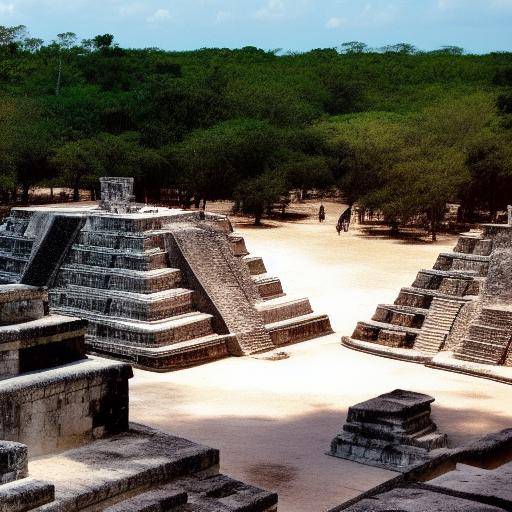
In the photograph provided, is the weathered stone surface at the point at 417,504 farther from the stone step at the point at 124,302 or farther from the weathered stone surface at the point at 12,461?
the stone step at the point at 124,302

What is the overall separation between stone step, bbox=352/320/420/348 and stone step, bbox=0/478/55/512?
1387 centimetres

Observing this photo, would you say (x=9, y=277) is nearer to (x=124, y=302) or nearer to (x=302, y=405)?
(x=124, y=302)

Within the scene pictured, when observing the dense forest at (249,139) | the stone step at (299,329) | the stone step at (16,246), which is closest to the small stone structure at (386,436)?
the stone step at (299,329)

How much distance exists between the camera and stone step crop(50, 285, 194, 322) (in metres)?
21.8

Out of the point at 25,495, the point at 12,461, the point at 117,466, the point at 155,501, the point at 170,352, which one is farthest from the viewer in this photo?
the point at 170,352

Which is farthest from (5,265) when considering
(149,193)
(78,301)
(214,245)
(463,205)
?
(463,205)

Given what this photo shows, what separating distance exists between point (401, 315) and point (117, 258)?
6.80 m

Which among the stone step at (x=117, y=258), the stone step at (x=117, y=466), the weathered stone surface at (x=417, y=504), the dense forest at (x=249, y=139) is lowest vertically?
the stone step at (x=117, y=466)

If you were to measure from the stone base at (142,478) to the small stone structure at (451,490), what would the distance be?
288cm

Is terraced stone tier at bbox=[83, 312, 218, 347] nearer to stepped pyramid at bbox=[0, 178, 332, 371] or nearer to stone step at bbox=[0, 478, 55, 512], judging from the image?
stepped pyramid at bbox=[0, 178, 332, 371]

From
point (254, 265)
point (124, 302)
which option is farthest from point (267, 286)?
point (124, 302)

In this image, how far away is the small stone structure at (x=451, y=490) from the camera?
257 inches

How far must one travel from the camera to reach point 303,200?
5334cm

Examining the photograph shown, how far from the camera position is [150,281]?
2212cm
